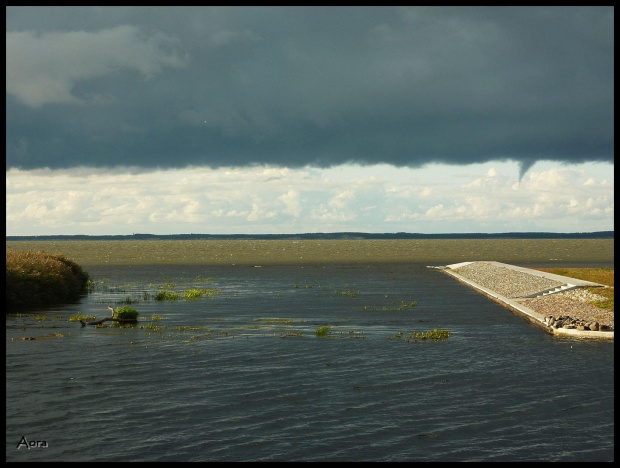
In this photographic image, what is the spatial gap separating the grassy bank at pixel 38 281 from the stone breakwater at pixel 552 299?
38.6 m

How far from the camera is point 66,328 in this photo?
3900 cm

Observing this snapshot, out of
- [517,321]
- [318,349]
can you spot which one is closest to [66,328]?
[318,349]

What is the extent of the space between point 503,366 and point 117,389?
15.4 m

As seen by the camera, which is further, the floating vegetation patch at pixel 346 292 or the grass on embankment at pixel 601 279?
the floating vegetation patch at pixel 346 292

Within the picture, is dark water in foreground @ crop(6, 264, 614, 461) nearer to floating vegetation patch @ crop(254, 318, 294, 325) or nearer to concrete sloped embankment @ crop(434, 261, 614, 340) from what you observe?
floating vegetation patch @ crop(254, 318, 294, 325)

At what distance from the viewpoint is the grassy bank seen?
2092 inches

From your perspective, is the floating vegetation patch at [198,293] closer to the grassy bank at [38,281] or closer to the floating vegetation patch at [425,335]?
the grassy bank at [38,281]

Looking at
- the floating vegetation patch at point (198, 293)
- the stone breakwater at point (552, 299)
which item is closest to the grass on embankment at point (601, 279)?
the stone breakwater at point (552, 299)

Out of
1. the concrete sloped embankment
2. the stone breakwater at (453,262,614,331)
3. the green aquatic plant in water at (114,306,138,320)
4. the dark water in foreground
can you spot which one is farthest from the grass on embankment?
the green aquatic plant in water at (114,306,138,320)

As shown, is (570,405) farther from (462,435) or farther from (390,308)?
(390,308)

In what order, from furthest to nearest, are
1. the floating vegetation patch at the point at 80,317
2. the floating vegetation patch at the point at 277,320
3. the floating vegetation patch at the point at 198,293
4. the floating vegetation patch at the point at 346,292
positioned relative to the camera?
the floating vegetation patch at the point at 346,292, the floating vegetation patch at the point at 198,293, the floating vegetation patch at the point at 80,317, the floating vegetation patch at the point at 277,320

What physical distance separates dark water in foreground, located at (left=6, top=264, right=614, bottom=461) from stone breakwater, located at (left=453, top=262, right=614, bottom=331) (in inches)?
123

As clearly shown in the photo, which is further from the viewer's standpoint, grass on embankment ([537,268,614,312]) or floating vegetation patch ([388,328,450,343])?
grass on embankment ([537,268,614,312])

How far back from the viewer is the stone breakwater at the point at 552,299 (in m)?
37.1
